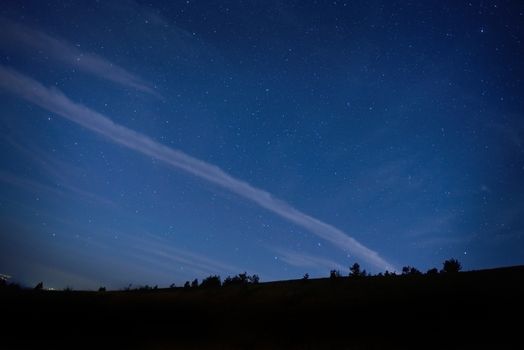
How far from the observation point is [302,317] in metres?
12.7

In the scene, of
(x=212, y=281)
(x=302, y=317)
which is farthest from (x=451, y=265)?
(x=212, y=281)

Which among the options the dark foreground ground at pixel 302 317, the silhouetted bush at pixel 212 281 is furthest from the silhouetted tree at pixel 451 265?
the silhouetted bush at pixel 212 281

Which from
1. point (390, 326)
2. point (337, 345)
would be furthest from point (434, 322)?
point (337, 345)

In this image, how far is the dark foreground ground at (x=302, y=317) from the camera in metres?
9.45

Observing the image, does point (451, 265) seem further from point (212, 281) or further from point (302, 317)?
point (212, 281)

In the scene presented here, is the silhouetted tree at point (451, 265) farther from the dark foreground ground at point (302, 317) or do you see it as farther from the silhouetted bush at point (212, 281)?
the silhouetted bush at point (212, 281)

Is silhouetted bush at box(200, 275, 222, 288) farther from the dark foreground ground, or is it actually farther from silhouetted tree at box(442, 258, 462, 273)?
silhouetted tree at box(442, 258, 462, 273)

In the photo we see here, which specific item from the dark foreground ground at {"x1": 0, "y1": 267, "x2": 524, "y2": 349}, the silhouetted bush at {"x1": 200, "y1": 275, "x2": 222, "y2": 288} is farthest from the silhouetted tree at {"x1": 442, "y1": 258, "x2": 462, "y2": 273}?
the silhouetted bush at {"x1": 200, "y1": 275, "x2": 222, "y2": 288}

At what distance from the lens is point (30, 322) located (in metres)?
16.4

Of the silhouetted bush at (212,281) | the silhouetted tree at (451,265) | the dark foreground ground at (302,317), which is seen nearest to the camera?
the dark foreground ground at (302,317)

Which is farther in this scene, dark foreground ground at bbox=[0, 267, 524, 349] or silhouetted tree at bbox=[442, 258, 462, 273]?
silhouetted tree at bbox=[442, 258, 462, 273]

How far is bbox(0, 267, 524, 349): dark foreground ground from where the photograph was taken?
9453 millimetres

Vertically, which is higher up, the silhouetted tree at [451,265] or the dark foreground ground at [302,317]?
the silhouetted tree at [451,265]

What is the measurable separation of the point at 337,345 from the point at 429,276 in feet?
18.8
